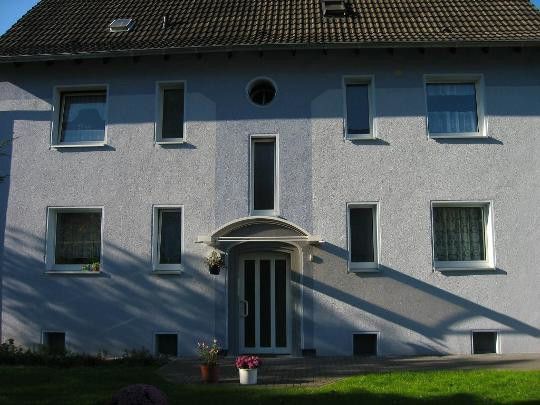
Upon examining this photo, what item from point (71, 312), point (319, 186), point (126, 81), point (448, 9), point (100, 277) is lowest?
point (71, 312)

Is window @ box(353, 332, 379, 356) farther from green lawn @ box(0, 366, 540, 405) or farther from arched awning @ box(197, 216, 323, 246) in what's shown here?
green lawn @ box(0, 366, 540, 405)

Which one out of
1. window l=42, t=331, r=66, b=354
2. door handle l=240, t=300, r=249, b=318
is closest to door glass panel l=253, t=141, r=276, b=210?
door handle l=240, t=300, r=249, b=318

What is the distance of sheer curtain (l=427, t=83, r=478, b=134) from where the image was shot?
42.8ft

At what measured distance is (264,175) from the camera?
13.0 meters

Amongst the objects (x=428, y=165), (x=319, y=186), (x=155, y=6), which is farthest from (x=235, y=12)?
(x=428, y=165)

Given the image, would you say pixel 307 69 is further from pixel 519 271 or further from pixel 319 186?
pixel 519 271

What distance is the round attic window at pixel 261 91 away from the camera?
1321 centimetres

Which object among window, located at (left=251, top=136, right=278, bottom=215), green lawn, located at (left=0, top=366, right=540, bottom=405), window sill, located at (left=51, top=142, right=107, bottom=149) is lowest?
green lawn, located at (left=0, top=366, right=540, bottom=405)

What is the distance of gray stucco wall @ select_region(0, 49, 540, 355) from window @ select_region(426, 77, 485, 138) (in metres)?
0.29

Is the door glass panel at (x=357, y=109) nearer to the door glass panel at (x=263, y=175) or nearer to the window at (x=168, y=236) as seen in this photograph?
the door glass panel at (x=263, y=175)

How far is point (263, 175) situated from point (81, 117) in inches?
183

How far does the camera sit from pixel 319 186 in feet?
41.7

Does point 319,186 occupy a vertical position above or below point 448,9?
below

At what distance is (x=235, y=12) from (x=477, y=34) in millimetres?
5778
